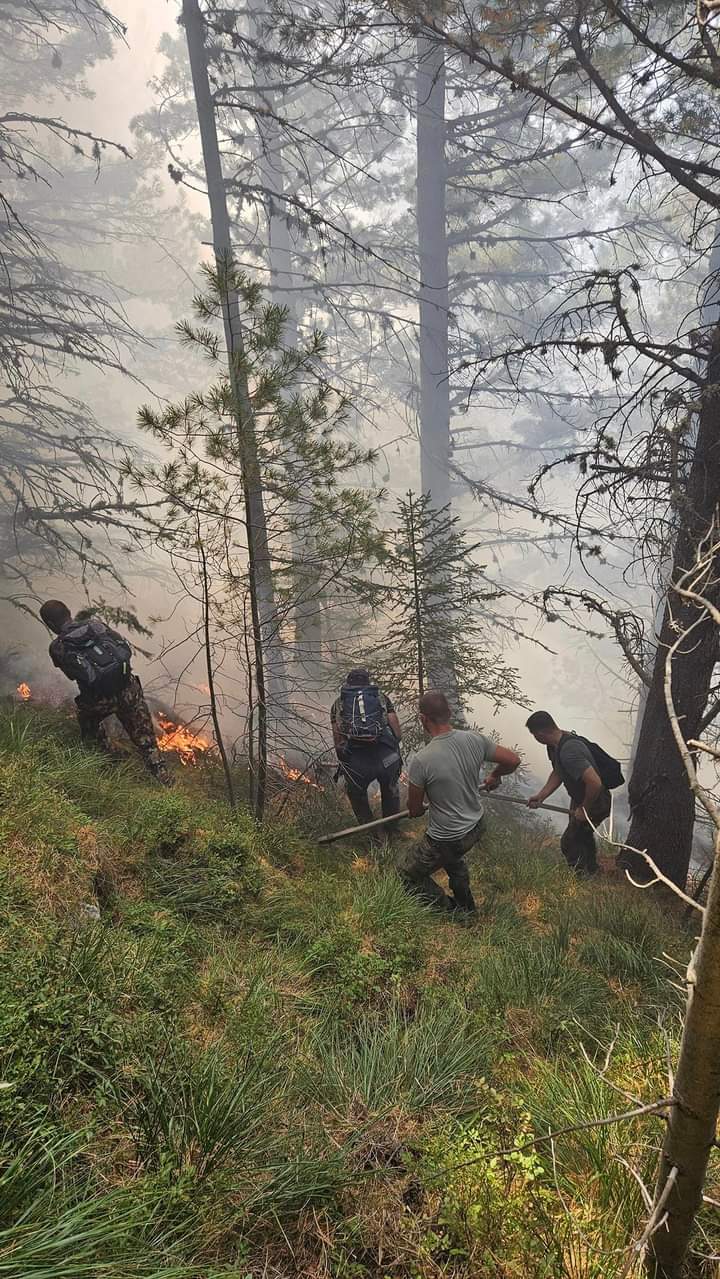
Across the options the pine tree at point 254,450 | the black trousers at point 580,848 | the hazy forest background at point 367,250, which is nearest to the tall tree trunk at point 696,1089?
the pine tree at point 254,450

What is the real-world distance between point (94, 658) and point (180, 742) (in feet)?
9.99

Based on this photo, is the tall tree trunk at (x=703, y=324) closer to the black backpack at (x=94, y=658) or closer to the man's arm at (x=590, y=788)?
the man's arm at (x=590, y=788)

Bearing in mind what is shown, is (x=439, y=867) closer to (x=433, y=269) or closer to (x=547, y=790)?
(x=547, y=790)

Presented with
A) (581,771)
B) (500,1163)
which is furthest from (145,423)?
(581,771)

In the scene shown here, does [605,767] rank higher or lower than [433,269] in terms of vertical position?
lower

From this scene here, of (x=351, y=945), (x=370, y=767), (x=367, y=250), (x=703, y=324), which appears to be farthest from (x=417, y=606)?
(x=351, y=945)

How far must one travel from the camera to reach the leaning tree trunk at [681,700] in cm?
518

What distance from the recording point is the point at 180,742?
870 centimetres

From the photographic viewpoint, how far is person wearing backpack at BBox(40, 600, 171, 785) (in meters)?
5.91

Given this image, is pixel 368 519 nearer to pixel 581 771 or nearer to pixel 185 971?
pixel 581 771

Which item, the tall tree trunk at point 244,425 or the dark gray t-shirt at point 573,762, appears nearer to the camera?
the tall tree trunk at point 244,425

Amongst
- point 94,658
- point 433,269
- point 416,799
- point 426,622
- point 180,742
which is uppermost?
point 433,269

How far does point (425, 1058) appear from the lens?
2.90 meters

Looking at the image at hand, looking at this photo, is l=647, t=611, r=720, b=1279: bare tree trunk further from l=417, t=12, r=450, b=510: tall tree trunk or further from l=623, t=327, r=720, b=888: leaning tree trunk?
l=417, t=12, r=450, b=510: tall tree trunk
